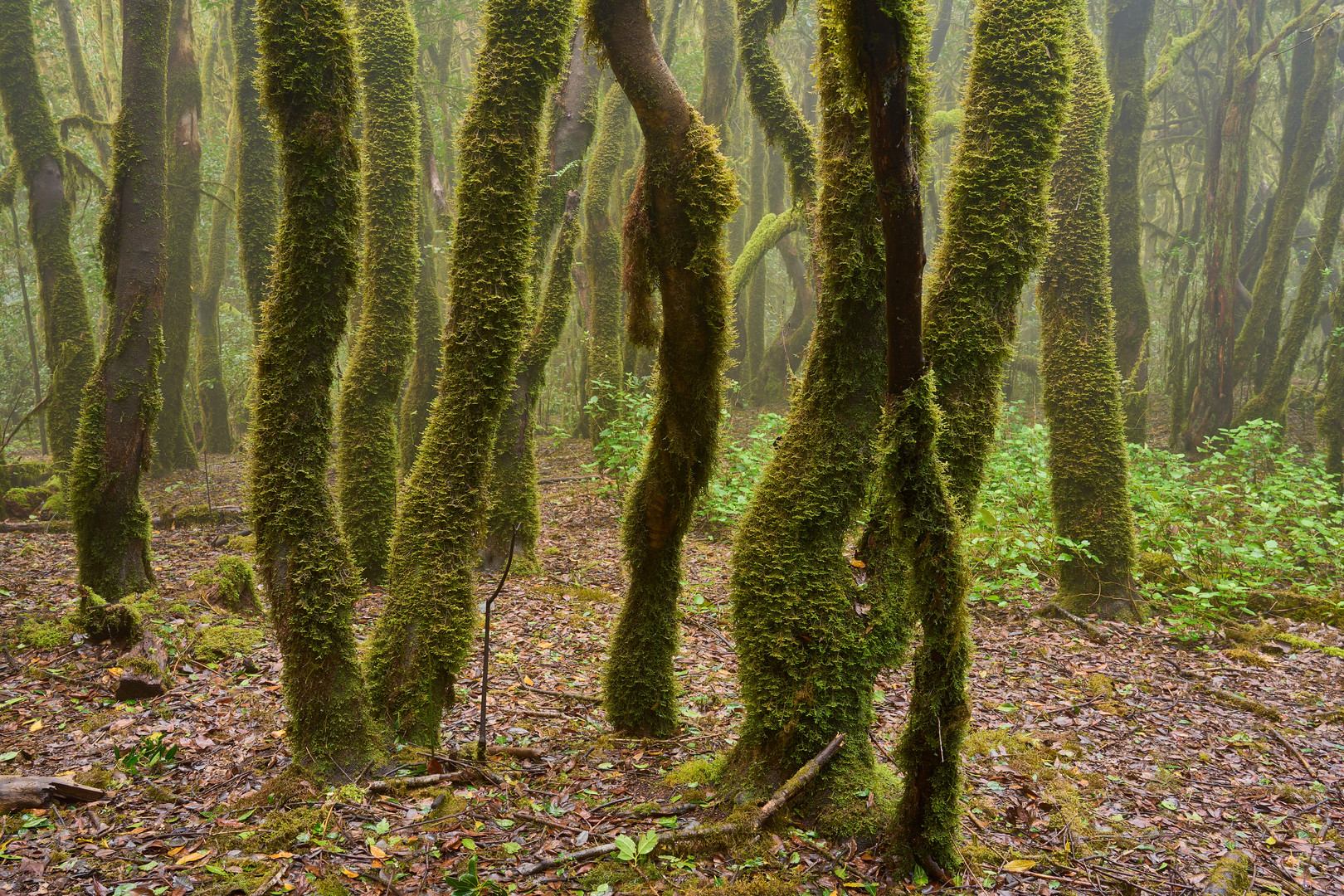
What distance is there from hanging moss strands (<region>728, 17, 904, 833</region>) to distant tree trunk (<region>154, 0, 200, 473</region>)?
551 inches

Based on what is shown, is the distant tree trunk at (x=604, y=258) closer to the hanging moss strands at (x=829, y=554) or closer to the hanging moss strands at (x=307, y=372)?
the hanging moss strands at (x=307, y=372)

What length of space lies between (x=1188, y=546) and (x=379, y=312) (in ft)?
30.9

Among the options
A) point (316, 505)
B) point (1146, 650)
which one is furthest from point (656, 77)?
point (1146, 650)

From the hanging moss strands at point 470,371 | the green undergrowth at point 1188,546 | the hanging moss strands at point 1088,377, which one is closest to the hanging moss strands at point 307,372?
the hanging moss strands at point 470,371

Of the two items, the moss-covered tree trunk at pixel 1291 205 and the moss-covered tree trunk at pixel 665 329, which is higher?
the moss-covered tree trunk at pixel 1291 205

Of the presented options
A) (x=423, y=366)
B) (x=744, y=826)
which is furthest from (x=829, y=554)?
(x=423, y=366)

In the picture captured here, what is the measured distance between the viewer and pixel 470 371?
4461mm

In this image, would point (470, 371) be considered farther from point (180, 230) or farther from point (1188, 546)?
point (180, 230)

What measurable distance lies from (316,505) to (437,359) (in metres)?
7.90

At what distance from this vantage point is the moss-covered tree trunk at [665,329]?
13.6 ft

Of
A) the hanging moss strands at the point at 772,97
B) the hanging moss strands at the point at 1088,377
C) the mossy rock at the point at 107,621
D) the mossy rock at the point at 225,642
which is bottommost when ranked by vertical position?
the mossy rock at the point at 225,642

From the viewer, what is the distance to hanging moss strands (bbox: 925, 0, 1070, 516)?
13.0 feet

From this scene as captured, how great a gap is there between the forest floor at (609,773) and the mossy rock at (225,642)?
2 centimetres

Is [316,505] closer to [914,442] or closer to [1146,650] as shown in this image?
[914,442]
